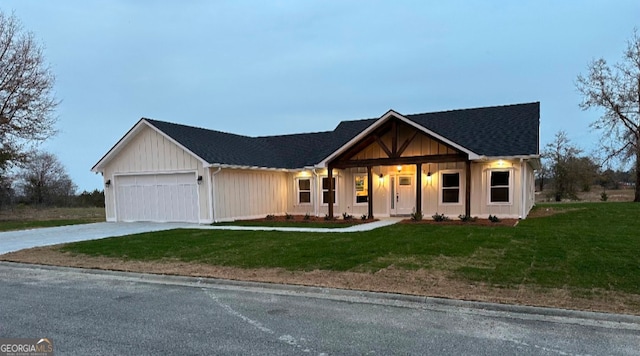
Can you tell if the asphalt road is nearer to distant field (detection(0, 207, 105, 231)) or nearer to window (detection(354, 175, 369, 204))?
window (detection(354, 175, 369, 204))

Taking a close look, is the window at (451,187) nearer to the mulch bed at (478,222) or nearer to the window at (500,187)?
the window at (500,187)

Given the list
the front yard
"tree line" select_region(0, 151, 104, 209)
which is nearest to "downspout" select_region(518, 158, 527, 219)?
the front yard

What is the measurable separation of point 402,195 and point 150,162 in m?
11.5

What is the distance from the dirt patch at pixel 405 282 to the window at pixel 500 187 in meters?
10.1

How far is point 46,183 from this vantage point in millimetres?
37844

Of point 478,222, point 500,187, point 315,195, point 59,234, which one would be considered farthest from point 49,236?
point 500,187

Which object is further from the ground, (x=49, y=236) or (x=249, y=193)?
(x=249, y=193)

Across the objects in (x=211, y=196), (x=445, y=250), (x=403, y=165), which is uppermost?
(x=403, y=165)

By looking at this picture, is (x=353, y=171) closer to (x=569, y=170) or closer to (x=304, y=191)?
(x=304, y=191)

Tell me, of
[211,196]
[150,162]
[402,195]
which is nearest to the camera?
[211,196]

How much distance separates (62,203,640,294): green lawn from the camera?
21.5ft

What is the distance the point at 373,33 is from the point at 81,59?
63.7 ft

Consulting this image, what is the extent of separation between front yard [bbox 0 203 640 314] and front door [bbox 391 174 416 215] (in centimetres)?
435

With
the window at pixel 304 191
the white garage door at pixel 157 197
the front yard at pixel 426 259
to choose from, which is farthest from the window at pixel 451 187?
the white garage door at pixel 157 197
